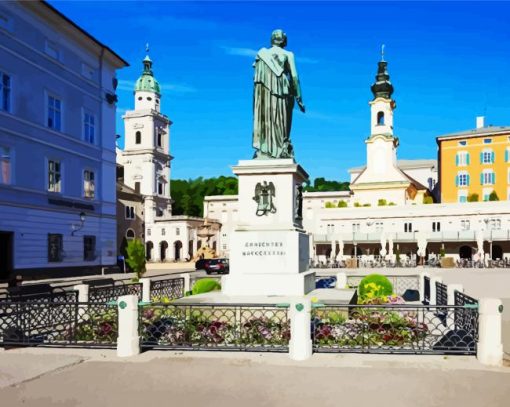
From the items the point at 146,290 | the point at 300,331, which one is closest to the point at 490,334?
the point at 300,331

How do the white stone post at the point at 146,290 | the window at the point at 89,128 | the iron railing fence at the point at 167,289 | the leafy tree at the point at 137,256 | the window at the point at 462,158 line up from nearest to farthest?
the white stone post at the point at 146,290, the iron railing fence at the point at 167,289, the leafy tree at the point at 137,256, the window at the point at 89,128, the window at the point at 462,158

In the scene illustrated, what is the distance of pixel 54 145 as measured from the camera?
34.6 m

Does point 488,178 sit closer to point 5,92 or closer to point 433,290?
point 433,290

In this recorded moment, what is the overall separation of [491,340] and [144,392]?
18.4 ft

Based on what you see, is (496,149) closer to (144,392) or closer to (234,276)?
(234,276)

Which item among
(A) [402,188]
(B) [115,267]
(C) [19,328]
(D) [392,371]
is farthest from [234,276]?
(A) [402,188]

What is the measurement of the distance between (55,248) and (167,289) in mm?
17986

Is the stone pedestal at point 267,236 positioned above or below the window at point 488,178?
below

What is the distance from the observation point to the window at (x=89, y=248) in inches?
1497

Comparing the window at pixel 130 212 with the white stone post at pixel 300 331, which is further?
the window at pixel 130 212

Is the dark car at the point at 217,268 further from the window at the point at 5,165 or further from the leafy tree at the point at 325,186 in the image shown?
the leafy tree at the point at 325,186

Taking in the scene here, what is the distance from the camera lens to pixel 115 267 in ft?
137

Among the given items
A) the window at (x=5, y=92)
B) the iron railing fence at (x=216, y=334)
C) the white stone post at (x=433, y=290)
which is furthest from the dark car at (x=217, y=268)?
the iron railing fence at (x=216, y=334)

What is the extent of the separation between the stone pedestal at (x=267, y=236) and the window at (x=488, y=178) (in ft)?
222
